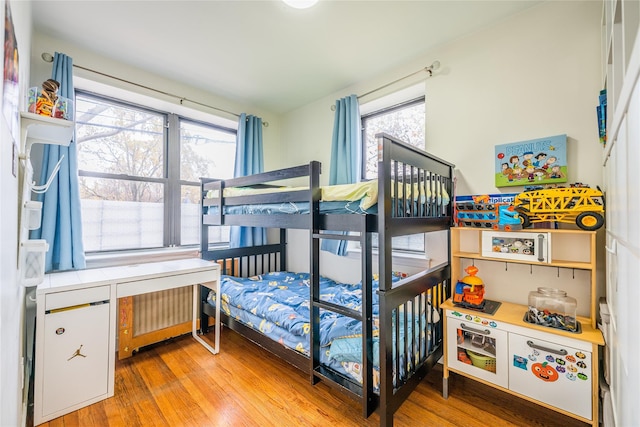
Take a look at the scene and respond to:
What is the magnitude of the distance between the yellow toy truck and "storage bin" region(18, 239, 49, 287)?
2.63 m

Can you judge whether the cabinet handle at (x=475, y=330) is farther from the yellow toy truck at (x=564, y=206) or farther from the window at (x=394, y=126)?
the window at (x=394, y=126)

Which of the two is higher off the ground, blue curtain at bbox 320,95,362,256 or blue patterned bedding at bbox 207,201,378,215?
blue curtain at bbox 320,95,362,256

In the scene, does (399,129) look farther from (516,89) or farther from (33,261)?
(33,261)

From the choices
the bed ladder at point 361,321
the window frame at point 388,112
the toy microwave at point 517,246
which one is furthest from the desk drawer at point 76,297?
the toy microwave at point 517,246

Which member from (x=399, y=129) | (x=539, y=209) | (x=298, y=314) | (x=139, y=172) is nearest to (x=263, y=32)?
(x=399, y=129)

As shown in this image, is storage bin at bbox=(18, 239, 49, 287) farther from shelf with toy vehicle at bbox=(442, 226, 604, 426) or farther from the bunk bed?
shelf with toy vehicle at bbox=(442, 226, 604, 426)

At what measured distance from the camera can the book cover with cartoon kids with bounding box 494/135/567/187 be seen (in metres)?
1.80

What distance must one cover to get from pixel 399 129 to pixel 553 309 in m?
1.97

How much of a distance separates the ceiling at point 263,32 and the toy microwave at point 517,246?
1579 mm

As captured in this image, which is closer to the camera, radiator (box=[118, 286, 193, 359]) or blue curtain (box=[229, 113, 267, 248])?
radiator (box=[118, 286, 193, 359])

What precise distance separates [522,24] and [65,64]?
346 cm

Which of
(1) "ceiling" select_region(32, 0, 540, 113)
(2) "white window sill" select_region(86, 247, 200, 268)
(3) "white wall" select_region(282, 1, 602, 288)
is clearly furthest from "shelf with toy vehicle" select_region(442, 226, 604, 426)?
(2) "white window sill" select_region(86, 247, 200, 268)

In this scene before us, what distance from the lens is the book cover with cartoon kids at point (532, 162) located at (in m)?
1.80

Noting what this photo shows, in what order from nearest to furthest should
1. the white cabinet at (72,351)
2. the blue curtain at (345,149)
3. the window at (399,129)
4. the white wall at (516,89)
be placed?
1. the white cabinet at (72,351)
2. the white wall at (516,89)
3. the window at (399,129)
4. the blue curtain at (345,149)
